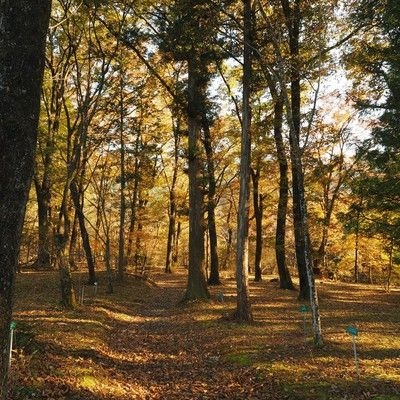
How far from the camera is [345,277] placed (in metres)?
46.4

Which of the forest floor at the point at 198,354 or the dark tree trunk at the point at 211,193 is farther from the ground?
the dark tree trunk at the point at 211,193

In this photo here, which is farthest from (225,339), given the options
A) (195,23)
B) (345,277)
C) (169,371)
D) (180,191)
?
(345,277)

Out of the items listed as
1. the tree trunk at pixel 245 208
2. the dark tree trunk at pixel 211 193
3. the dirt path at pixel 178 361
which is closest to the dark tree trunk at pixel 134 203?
the dark tree trunk at pixel 211 193

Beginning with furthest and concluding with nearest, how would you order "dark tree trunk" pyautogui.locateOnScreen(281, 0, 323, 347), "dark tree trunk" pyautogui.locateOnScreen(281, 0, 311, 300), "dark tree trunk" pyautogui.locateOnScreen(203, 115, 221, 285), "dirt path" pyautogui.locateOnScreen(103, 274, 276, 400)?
"dark tree trunk" pyautogui.locateOnScreen(203, 115, 221, 285) → "dark tree trunk" pyautogui.locateOnScreen(281, 0, 311, 300) → "dark tree trunk" pyautogui.locateOnScreen(281, 0, 323, 347) → "dirt path" pyautogui.locateOnScreen(103, 274, 276, 400)

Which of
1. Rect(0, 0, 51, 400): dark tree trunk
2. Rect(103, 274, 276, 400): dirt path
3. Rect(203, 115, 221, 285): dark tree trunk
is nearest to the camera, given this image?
Rect(0, 0, 51, 400): dark tree trunk

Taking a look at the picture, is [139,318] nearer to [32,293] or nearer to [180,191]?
[32,293]

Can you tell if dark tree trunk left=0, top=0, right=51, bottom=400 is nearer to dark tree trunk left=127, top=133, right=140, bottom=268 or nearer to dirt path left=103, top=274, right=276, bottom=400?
dirt path left=103, top=274, right=276, bottom=400

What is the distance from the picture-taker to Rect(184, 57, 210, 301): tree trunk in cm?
1800

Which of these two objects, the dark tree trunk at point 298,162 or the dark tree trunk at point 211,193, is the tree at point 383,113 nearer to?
the dark tree trunk at point 298,162

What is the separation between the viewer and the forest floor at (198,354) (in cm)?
705

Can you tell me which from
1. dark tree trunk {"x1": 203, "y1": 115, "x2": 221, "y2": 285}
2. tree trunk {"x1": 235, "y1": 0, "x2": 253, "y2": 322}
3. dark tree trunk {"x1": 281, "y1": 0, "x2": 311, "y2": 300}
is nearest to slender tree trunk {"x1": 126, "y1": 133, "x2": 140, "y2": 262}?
dark tree trunk {"x1": 203, "y1": 115, "x2": 221, "y2": 285}

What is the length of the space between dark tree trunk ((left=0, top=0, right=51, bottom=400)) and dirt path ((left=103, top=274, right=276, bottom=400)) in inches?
156

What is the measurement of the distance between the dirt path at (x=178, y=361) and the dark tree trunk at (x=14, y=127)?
13.0 ft

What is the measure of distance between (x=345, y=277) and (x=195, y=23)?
1530 inches
